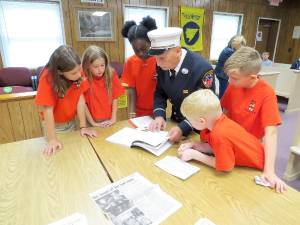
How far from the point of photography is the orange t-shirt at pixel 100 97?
1.62 metres

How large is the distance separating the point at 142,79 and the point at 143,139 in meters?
0.64


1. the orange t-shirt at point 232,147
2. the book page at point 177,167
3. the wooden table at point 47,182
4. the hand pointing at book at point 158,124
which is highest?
the orange t-shirt at point 232,147

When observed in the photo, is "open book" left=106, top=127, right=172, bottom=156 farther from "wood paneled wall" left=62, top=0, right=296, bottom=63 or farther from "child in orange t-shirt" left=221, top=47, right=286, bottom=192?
"wood paneled wall" left=62, top=0, right=296, bottom=63

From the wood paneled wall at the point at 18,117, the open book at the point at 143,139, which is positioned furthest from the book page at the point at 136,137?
the wood paneled wall at the point at 18,117

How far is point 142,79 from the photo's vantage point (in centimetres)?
176

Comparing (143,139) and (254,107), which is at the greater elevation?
(254,107)

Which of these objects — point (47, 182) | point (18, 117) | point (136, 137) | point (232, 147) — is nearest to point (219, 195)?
point (232, 147)

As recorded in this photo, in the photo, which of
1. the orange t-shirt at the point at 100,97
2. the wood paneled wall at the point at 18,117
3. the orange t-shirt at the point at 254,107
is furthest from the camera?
the wood paneled wall at the point at 18,117

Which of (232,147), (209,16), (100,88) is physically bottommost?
(232,147)

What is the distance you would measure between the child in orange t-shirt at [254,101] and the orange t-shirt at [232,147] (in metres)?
0.05

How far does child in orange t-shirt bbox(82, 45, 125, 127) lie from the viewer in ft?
4.96

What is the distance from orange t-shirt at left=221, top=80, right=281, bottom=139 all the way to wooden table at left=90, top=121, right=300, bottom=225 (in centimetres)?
25

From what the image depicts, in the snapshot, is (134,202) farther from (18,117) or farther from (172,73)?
(18,117)

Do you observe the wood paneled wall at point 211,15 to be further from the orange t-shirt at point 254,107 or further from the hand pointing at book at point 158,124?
the orange t-shirt at point 254,107
